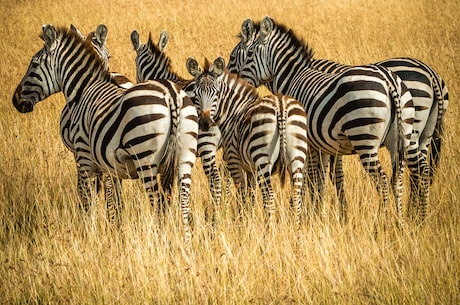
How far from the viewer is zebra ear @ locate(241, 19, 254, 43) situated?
9.06m

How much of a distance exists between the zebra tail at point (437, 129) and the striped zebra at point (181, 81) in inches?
92.8

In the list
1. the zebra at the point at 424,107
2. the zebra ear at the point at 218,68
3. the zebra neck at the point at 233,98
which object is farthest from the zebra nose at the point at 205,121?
the zebra at the point at 424,107

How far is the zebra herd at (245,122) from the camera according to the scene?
6.05m

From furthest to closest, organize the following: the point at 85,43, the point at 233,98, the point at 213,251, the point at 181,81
Result: the point at 181,81, the point at 233,98, the point at 85,43, the point at 213,251

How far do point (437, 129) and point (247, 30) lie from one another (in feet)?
9.69

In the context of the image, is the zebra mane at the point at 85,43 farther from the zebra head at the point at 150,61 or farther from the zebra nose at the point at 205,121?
the zebra head at the point at 150,61

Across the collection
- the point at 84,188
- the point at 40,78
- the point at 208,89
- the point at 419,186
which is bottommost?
the point at 419,186

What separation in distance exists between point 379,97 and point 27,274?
3536 mm

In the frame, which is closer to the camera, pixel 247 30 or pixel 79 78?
pixel 79 78

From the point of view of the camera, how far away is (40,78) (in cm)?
757

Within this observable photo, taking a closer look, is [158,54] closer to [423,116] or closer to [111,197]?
[111,197]

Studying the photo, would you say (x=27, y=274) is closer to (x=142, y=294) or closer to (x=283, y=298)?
(x=142, y=294)

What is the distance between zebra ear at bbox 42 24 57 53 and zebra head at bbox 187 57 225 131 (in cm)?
150

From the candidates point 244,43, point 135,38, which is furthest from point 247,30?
point 135,38
